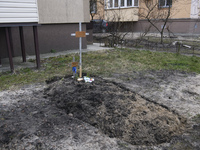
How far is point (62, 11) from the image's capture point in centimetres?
1096

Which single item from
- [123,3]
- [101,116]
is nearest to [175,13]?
[123,3]

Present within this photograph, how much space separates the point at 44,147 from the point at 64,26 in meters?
9.12

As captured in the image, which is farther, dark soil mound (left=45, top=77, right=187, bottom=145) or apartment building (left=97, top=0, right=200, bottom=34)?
apartment building (left=97, top=0, right=200, bottom=34)

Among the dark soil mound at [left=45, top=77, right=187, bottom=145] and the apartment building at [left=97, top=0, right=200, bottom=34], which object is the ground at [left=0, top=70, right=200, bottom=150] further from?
the apartment building at [left=97, top=0, right=200, bottom=34]

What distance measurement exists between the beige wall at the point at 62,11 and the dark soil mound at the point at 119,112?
6.11 meters

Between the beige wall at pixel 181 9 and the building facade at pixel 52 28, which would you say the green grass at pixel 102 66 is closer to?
the building facade at pixel 52 28

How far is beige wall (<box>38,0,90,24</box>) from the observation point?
10.3m

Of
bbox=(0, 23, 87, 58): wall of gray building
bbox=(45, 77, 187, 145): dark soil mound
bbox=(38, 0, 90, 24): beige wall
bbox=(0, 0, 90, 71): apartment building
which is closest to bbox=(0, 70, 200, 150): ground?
bbox=(45, 77, 187, 145): dark soil mound

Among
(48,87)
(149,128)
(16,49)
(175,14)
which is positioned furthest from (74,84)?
(175,14)

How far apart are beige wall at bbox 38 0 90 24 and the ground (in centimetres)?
568

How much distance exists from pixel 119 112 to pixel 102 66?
392cm

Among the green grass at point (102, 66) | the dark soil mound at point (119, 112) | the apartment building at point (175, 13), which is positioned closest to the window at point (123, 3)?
the apartment building at point (175, 13)

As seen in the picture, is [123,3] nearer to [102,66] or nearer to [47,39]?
[47,39]

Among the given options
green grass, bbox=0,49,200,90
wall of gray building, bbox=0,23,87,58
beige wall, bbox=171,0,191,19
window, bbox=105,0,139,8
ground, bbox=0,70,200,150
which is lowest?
ground, bbox=0,70,200,150
